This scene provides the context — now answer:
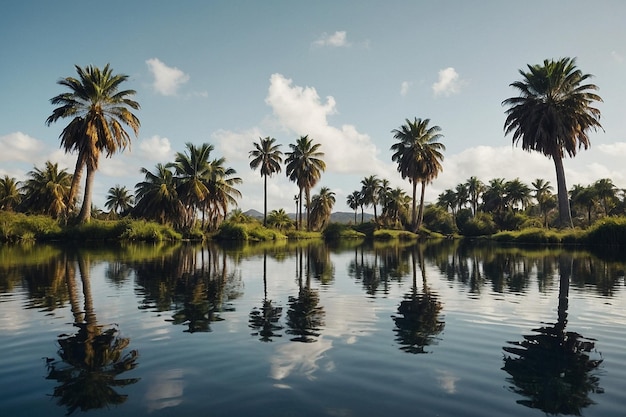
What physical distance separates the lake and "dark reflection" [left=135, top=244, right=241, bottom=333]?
0.32ft

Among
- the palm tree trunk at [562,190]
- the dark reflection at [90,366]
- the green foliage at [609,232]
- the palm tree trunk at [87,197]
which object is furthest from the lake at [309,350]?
the palm tree trunk at [562,190]

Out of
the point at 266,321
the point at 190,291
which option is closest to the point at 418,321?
the point at 266,321

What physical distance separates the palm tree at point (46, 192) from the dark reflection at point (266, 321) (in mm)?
54758

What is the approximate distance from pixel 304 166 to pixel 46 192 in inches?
1507

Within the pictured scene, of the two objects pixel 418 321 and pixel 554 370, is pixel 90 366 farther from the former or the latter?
pixel 554 370

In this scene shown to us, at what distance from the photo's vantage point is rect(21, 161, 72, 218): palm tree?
56.8m

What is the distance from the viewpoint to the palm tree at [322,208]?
9862 centimetres

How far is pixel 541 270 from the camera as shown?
809 inches

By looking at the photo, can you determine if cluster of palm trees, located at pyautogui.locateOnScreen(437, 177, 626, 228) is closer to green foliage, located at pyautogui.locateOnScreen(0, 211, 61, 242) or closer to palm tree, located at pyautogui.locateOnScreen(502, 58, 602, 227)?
palm tree, located at pyautogui.locateOnScreen(502, 58, 602, 227)

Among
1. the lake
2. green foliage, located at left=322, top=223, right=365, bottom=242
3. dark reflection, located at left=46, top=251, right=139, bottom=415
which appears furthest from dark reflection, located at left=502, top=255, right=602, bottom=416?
green foliage, located at left=322, top=223, right=365, bottom=242

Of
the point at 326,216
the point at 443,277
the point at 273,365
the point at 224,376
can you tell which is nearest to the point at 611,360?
the point at 273,365

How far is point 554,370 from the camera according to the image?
629 centimetres

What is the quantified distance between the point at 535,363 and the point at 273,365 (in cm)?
405

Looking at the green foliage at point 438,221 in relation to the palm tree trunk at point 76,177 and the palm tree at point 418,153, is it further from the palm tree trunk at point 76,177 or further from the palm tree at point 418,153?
the palm tree trunk at point 76,177
